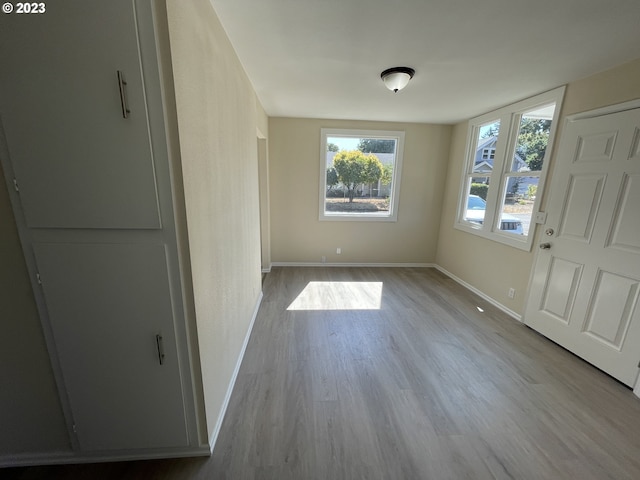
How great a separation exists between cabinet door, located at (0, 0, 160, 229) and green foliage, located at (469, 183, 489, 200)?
150 inches

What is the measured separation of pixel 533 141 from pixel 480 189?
2.96 ft

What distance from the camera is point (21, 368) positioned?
1.19 meters

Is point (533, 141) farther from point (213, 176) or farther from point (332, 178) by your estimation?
point (213, 176)

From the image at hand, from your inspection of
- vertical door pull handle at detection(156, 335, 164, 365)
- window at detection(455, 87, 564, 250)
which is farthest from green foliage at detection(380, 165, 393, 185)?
vertical door pull handle at detection(156, 335, 164, 365)

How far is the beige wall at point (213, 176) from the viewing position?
3.56ft

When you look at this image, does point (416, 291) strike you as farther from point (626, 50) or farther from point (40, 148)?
point (40, 148)

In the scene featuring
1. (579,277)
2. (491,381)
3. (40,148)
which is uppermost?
(40,148)

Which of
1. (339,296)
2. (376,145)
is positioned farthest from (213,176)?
(376,145)

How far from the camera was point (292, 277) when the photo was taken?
12.9 feet

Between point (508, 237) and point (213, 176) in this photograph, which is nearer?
point (213, 176)

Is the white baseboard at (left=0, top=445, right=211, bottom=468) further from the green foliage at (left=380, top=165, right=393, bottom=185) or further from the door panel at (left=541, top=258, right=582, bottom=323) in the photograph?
the green foliage at (left=380, top=165, right=393, bottom=185)

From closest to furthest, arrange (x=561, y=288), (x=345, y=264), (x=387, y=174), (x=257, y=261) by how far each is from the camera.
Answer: (x=561, y=288)
(x=257, y=261)
(x=387, y=174)
(x=345, y=264)

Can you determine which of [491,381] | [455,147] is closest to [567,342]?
[491,381]

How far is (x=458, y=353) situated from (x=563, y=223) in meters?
1.56
